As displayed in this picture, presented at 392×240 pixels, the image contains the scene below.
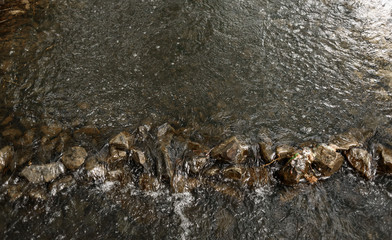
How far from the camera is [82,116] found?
414 centimetres

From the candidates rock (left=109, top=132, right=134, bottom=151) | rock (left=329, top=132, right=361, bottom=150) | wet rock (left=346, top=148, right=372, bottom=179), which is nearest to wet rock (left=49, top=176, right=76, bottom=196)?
rock (left=109, top=132, right=134, bottom=151)

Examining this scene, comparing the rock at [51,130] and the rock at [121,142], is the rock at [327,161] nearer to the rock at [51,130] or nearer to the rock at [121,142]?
the rock at [121,142]

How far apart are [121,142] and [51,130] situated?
973mm

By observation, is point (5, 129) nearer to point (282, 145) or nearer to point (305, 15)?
point (282, 145)

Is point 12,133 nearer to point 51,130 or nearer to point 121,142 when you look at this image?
point 51,130

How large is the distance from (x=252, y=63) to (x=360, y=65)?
1721 millimetres

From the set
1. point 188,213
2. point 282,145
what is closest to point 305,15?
point 282,145

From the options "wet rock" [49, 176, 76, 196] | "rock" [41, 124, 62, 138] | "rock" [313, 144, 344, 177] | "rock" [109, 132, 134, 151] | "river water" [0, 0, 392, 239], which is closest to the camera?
"river water" [0, 0, 392, 239]

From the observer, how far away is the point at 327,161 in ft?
12.0

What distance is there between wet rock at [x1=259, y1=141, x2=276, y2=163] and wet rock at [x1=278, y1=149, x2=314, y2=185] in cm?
19

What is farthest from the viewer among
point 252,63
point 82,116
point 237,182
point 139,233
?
point 252,63

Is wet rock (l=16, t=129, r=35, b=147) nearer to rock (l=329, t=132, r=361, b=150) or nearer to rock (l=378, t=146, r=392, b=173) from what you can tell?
rock (l=329, t=132, r=361, b=150)

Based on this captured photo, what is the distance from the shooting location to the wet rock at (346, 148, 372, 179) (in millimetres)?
3693

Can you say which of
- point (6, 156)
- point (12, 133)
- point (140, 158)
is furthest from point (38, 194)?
point (140, 158)
